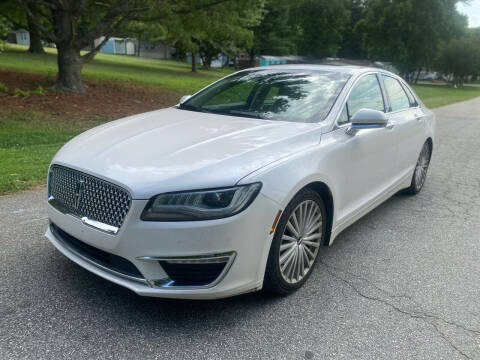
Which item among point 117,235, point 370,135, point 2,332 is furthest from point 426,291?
point 2,332

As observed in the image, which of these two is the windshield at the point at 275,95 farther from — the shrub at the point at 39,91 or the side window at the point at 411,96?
the shrub at the point at 39,91

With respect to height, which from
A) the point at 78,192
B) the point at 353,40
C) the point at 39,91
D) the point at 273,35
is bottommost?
the point at 39,91

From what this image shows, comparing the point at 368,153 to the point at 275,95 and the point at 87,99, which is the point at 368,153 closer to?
the point at 275,95

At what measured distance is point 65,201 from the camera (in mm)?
2998

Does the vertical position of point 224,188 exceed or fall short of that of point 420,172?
it exceeds it

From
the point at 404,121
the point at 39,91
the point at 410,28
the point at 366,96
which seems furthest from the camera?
the point at 410,28

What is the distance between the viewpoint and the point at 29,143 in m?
7.77

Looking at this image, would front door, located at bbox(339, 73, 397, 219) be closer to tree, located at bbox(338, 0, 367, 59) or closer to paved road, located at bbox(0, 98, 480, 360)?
paved road, located at bbox(0, 98, 480, 360)

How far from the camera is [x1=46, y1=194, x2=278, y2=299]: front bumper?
249cm

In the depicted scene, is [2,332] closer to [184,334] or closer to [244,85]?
[184,334]

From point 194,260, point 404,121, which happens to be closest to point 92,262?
point 194,260

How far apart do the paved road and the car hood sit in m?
0.91

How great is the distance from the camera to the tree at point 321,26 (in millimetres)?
51562

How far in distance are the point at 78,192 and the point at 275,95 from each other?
83.0 inches
